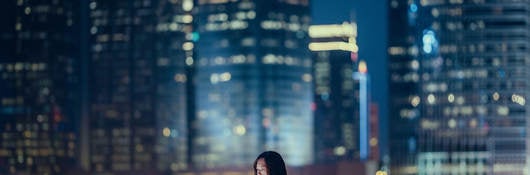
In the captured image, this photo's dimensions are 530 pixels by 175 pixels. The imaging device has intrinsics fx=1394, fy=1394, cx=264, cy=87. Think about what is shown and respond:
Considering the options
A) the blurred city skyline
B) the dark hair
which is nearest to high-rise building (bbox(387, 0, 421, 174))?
the blurred city skyline

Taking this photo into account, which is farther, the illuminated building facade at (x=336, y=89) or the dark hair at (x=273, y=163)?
the illuminated building facade at (x=336, y=89)

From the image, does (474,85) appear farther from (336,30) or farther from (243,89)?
(336,30)

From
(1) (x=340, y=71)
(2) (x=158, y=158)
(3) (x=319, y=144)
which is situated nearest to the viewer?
(2) (x=158, y=158)

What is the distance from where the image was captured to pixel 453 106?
11775 centimetres

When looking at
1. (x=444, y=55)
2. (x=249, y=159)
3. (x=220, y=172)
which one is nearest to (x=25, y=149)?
(x=220, y=172)

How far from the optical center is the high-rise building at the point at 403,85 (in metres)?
116

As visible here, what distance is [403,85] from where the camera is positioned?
388 feet

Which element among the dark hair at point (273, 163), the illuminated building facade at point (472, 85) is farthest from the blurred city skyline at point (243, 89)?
the dark hair at point (273, 163)

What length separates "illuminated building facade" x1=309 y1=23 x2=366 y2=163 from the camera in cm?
16500

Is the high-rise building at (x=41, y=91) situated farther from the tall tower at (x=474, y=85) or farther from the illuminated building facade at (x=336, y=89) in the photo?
the illuminated building facade at (x=336, y=89)

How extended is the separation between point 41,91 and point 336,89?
61.7m

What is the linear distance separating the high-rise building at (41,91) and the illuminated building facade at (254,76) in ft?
57.0

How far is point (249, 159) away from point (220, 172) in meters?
31.1

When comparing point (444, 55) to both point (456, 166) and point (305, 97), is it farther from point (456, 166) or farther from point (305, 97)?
point (305, 97)
